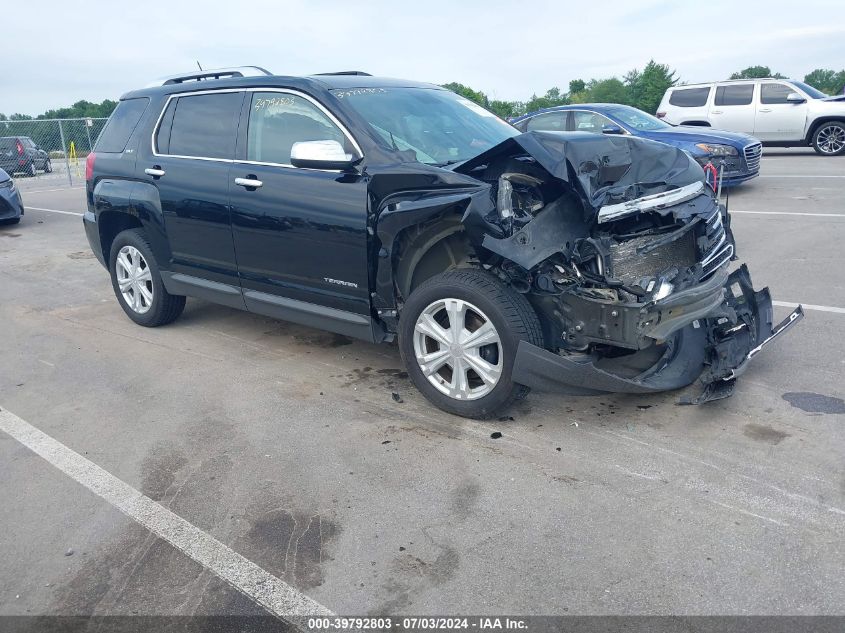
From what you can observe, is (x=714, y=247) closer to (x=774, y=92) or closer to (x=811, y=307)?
(x=811, y=307)

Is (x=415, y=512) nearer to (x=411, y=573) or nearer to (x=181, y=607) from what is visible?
(x=411, y=573)

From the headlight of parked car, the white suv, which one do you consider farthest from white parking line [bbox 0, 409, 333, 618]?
the white suv

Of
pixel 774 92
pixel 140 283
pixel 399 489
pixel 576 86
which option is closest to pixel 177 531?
pixel 399 489

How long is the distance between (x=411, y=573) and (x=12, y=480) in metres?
2.27

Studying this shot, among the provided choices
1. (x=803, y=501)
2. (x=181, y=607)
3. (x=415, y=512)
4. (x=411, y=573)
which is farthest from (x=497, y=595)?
(x=803, y=501)

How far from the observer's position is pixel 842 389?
14.1ft

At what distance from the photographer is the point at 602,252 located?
3.64m

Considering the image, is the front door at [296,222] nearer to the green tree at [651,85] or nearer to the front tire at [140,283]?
the front tire at [140,283]

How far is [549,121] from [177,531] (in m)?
10.9

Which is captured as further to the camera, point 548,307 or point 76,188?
point 76,188

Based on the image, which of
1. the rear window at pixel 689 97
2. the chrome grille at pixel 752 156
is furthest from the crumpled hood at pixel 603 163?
the rear window at pixel 689 97

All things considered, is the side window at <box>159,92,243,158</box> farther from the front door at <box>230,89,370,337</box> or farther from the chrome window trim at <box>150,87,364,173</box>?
the front door at <box>230,89,370,337</box>

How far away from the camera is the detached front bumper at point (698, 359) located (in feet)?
12.1

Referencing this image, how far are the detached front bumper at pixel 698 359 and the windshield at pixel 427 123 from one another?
Result: 1479 millimetres
